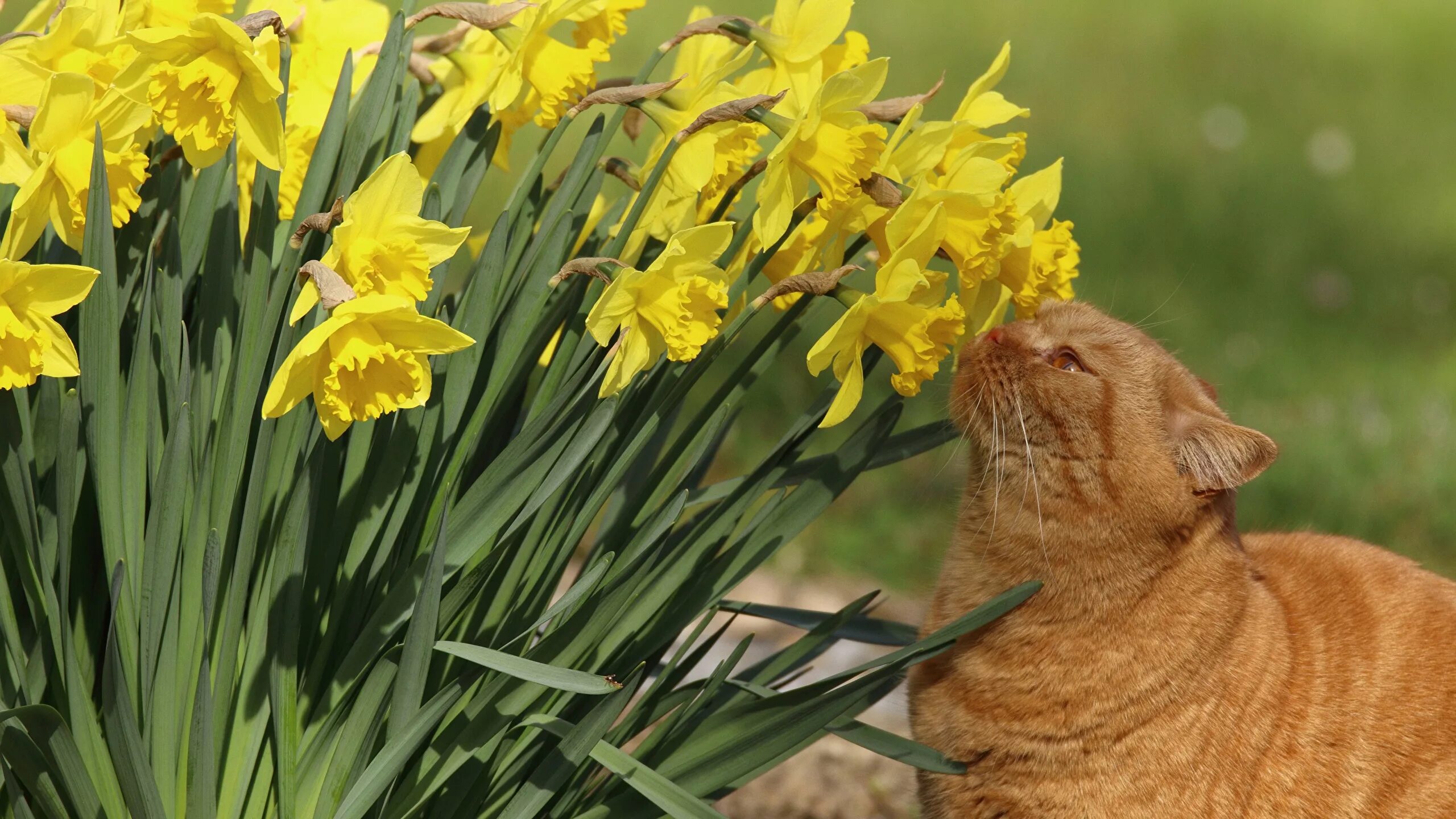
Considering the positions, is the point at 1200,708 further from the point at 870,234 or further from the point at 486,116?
the point at 486,116

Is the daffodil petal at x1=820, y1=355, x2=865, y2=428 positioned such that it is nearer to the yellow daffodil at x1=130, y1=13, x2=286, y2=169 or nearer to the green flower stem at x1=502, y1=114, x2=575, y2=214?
the green flower stem at x1=502, y1=114, x2=575, y2=214

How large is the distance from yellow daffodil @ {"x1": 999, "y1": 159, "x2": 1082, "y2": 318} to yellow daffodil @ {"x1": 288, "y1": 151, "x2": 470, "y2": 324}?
0.71 metres

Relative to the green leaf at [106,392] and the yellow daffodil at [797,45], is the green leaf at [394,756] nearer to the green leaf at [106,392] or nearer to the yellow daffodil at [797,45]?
the green leaf at [106,392]

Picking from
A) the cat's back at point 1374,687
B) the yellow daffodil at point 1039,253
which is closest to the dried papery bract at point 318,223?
the yellow daffodil at point 1039,253

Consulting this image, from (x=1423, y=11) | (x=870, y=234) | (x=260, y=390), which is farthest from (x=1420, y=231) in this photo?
(x=260, y=390)

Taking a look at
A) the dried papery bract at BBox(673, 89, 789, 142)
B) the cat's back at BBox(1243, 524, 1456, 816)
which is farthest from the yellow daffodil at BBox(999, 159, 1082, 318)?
the cat's back at BBox(1243, 524, 1456, 816)

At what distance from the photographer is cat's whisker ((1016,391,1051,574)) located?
1.91 meters

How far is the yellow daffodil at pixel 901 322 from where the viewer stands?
1.41 meters

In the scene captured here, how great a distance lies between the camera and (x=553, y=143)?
5.00ft

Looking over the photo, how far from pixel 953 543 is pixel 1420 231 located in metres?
4.62

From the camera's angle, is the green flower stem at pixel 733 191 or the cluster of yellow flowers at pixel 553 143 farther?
the green flower stem at pixel 733 191

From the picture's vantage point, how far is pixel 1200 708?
187 cm

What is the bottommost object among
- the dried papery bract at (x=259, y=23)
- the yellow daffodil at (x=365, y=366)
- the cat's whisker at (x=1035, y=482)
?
the cat's whisker at (x=1035, y=482)

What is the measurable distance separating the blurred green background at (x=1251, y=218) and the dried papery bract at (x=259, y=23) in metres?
1.37
